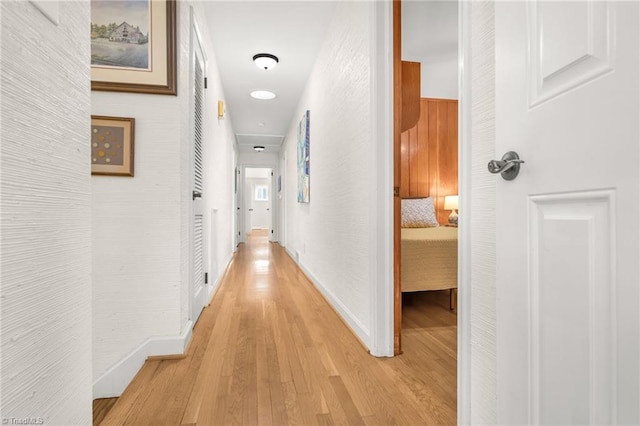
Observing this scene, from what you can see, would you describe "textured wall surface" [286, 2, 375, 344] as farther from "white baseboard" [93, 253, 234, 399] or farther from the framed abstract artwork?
"white baseboard" [93, 253, 234, 399]

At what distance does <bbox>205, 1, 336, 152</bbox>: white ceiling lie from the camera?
2531mm

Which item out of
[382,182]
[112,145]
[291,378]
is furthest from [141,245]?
[382,182]

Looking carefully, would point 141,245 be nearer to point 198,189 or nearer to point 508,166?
point 198,189

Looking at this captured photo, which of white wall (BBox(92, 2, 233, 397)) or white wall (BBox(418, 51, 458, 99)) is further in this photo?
white wall (BBox(418, 51, 458, 99))

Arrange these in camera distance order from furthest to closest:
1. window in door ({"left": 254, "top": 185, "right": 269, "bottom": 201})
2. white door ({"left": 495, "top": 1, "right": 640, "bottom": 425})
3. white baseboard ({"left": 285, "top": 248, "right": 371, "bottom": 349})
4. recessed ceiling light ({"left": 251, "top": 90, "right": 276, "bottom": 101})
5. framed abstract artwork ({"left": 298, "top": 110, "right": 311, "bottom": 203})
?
window in door ({"left": 254, "top": 185, "right": 269, "bottom": 201})
recessed ceiling light ({"left": 251, "top": 90, "right": 276, "bottom": 101})
framed abstract artwork ({"left": 298, "top": 110, "right": 311, "bottom": 203})
white baseboard ({"left": 285, "top": 248, "right": 371, "bottom": 349})
white door ({"left": 495, "top": 1, "right": 640, "bottom": 425})

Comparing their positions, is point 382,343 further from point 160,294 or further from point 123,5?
point 123,5

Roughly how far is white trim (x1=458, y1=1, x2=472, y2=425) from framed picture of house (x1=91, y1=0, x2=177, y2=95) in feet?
4.83

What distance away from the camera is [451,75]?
154 inches

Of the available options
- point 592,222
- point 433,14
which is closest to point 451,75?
point 433,14

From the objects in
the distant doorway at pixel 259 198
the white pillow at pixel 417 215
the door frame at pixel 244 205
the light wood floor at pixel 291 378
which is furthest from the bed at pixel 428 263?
the distant doorway at pixel 259 198

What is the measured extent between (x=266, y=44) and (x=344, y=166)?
5.55 feet

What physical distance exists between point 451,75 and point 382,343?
3.62 m

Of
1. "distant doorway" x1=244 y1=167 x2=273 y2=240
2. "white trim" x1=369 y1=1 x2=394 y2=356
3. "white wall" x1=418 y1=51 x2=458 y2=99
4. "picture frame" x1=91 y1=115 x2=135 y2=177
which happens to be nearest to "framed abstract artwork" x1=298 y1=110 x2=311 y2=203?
"white wall" x1=418 y1=51 x2=458 y2=99

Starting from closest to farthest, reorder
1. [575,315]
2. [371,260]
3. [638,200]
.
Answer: [638,200] → [575,315] → [371,260]
